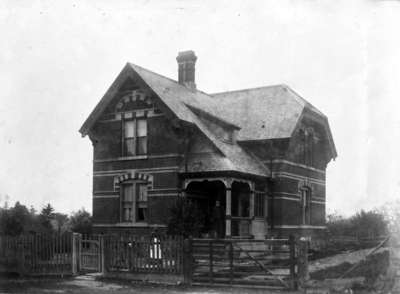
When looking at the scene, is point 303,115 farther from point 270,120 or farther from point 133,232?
point 133,232

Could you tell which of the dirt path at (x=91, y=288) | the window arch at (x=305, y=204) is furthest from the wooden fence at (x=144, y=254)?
the window arch at (x=305, y=204)

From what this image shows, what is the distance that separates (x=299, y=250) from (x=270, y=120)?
1475 centimetres

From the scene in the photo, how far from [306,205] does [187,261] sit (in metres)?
15.7

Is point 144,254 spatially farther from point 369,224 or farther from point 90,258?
point 369,224

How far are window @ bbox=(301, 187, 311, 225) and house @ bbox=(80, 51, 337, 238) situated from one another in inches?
4.2

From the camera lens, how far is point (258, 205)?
2716cm

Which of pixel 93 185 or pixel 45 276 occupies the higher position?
pixel 93 185

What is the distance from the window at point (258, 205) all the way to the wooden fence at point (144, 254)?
9296mm

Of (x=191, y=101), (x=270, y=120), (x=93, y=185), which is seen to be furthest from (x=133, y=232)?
(x=270, y=120)

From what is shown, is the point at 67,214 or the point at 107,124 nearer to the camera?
the point at 107,124

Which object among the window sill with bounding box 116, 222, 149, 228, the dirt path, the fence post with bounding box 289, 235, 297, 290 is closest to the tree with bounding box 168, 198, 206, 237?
the window sill with bounding box 116, 222, 149, 228

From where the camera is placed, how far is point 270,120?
2908cm

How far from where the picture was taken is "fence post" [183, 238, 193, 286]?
16.3m

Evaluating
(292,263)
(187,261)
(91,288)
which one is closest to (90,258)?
(91,288)
